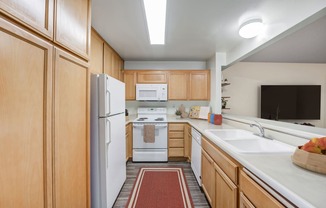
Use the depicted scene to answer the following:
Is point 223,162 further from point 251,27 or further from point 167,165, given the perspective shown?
point 167,165

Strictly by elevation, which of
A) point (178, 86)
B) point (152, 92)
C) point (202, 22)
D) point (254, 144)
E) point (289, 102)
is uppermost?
point (202, 22)

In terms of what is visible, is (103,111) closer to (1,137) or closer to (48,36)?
(48,36)

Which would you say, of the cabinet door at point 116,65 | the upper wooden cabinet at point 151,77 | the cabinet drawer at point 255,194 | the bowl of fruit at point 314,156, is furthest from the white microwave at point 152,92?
the bowl of fruit at point 314,156

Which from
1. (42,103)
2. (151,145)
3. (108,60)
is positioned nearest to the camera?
(42,103)

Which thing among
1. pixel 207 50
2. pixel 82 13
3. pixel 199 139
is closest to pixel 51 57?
pixel 82 13

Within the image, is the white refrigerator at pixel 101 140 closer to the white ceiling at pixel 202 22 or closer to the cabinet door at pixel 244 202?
the white ceiling at pixel 202 22

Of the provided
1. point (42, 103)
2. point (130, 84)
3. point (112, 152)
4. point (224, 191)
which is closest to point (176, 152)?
point (112, 152)

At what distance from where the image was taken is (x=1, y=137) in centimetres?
63

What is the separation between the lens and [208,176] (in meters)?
1.86

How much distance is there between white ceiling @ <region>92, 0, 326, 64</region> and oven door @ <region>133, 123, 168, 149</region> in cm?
151

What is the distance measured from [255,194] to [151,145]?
Result: 2435 millimetres

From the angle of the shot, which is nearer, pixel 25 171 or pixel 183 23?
pixel 25 171

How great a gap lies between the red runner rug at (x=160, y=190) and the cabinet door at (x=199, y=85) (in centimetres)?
171

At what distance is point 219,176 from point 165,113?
2.41m
